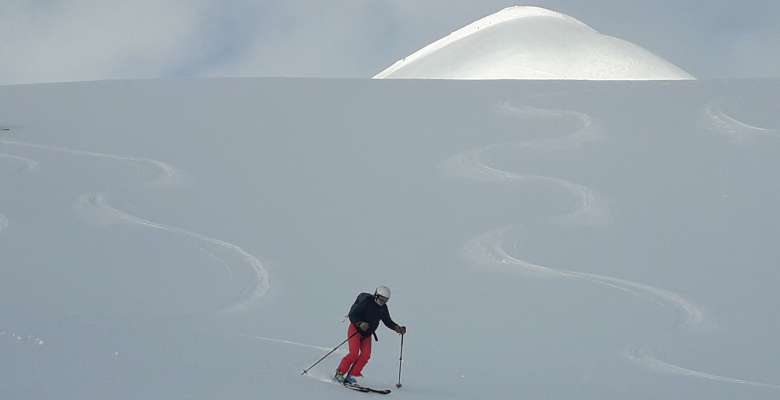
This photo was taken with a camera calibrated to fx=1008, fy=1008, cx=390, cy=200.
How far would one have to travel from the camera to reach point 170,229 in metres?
10.8

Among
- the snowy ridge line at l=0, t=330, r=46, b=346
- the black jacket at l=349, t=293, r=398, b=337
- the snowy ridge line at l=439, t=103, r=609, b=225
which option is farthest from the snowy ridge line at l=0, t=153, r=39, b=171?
the black jacket at l=349, t=293, r=398, b=337

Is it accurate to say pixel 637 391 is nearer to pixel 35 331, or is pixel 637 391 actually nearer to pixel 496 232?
pixel 496 232

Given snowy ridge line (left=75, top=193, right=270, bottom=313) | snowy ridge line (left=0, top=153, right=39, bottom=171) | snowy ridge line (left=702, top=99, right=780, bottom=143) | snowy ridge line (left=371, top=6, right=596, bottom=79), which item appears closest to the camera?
snowy ridge line (left=75, top=193, right=270, bottom=313)

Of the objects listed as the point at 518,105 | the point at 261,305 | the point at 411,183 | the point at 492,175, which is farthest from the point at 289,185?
the point at 518,105

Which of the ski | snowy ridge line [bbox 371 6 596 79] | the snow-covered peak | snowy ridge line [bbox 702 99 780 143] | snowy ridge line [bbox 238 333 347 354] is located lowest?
the ski

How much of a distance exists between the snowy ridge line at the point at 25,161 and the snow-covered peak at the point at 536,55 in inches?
746

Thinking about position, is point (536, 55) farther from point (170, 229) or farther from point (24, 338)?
point (24, 338)

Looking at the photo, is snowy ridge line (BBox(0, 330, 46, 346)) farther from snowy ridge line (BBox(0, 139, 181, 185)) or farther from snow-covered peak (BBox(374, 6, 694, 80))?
snow-covered peak (BBox(374, 6, 694, 80))

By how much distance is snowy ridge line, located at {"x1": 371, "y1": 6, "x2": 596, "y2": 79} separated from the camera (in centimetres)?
3584

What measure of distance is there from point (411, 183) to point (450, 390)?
17.6 ft

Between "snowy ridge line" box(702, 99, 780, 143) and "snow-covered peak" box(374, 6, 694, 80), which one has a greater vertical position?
"snow-covered peak" box(374, 6, 694, 80)

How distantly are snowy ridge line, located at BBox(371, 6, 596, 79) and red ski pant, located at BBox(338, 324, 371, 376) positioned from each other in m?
28.6

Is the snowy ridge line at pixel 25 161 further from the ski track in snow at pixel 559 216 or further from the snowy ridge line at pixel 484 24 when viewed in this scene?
the snowy ridge line at pixel 484 24

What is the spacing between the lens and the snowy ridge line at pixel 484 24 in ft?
118
